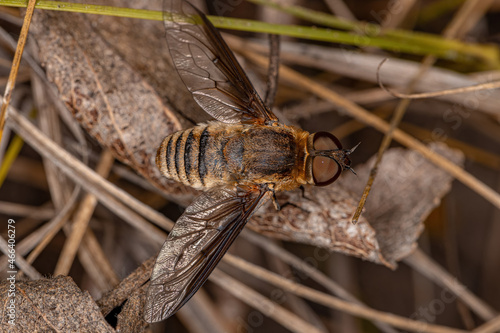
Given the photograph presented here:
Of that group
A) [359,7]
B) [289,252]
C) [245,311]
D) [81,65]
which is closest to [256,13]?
[359,7]

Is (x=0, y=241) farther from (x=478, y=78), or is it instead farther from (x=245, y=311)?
(x=478, y=78)

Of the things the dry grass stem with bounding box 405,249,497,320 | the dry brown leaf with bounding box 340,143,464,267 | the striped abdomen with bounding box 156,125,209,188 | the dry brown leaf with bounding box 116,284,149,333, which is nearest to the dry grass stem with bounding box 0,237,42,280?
the dry brown leaf with bounding box 116,284,149,333

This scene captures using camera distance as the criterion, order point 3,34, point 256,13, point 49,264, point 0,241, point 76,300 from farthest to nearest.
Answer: point 256,13, point 49,264, point 3,34, point 0,241, point 76,300

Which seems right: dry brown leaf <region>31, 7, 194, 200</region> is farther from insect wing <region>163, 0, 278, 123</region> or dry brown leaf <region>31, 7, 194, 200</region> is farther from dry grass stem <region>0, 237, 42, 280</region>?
dry grass stem <region>0, 237, 42, 280</region>

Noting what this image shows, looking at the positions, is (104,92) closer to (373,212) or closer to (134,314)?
(134,314)

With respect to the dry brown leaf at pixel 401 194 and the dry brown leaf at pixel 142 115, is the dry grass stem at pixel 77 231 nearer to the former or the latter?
the dry brown leaf at pixel 142 115

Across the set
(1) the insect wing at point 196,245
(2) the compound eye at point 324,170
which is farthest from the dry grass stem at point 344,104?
(1) the insect wing at point 196,245
